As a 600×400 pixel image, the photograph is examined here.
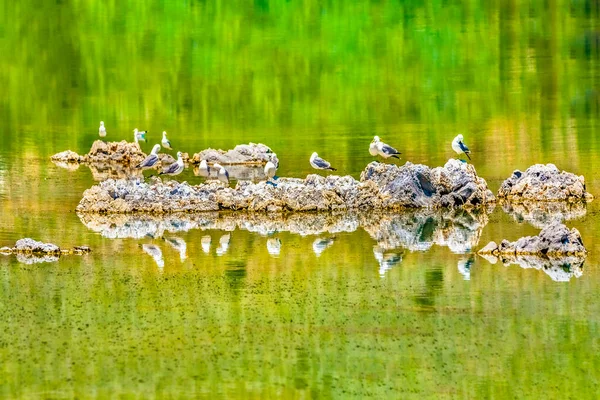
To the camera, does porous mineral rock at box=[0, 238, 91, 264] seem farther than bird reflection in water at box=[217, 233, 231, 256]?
No

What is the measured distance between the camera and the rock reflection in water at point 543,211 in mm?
23672

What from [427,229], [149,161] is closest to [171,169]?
[149,161]

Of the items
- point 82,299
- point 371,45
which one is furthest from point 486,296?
point 371,45

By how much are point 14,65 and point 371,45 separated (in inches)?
500

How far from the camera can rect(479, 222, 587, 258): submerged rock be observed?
19.9 m

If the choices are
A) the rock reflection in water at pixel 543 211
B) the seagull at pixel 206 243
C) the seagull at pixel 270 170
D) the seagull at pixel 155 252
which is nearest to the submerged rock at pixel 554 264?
the rock reflection in water at pixel 543 211

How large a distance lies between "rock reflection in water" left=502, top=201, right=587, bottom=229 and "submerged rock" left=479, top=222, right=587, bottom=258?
112 inches

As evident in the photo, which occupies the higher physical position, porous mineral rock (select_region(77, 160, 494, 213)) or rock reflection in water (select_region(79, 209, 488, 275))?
porous mineral rock (select_region(77, 160, 494, 213))

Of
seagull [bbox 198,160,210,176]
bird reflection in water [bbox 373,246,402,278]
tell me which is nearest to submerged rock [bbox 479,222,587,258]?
bird reflection in water [bbox 373,246,402,278]

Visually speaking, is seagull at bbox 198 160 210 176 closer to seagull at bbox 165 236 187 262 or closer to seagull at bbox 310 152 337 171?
seagull at bbox 310 152 337 171

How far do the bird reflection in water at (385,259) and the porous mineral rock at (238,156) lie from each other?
10.1 meters

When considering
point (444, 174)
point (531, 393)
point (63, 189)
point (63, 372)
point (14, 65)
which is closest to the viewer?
point (531, 393)

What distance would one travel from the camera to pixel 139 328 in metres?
16.9

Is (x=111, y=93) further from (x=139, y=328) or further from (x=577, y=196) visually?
(x=139, y=328)
